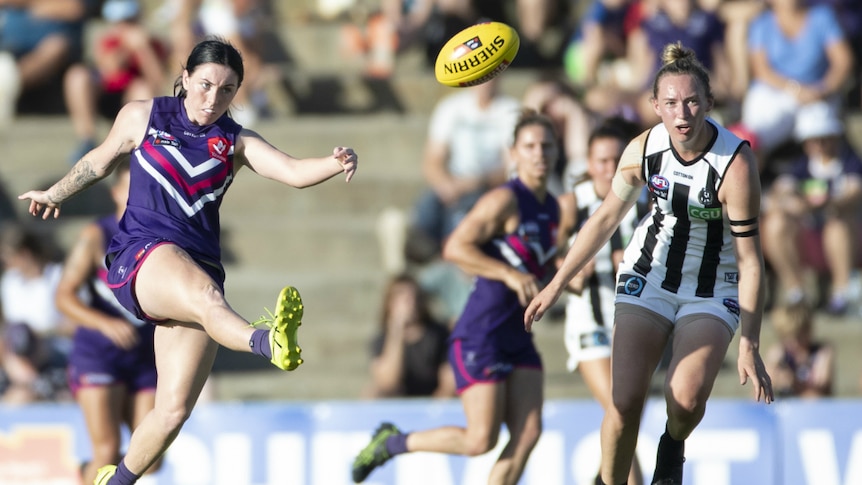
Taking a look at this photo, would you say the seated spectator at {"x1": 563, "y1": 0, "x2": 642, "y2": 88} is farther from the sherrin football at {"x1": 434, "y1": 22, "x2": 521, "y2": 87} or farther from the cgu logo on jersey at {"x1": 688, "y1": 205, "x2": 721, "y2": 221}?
the cgu logo on jersey at {"x1": 688, "y1": 205, "x2": 721, "y2": 221}

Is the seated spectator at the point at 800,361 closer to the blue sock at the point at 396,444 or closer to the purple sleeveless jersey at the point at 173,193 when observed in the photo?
the blue sock at the point at 396,444

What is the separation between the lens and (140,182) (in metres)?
6.13

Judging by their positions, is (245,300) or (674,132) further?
(245,300)

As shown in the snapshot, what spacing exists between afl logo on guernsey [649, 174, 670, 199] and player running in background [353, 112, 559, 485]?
60.9 inches

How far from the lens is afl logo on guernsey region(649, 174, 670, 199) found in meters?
6.00

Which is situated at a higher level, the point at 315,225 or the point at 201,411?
the point at 315,225

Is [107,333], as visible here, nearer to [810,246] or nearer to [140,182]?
[140,182]

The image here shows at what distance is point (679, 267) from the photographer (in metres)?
6.18

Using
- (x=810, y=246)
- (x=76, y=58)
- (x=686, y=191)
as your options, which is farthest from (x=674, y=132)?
(x=76, y=58)

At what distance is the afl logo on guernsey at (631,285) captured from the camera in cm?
625

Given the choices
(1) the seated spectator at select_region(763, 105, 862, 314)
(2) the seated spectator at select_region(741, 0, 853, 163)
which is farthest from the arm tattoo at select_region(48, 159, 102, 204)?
(2) the seated spectator at select_region(741, 0, 853, 163)

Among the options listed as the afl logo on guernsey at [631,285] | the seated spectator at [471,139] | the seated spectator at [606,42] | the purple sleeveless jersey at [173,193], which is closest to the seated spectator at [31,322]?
the seated spectator at [471,139]

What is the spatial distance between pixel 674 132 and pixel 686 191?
289 mm

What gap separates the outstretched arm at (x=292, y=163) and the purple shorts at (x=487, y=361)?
191cm
